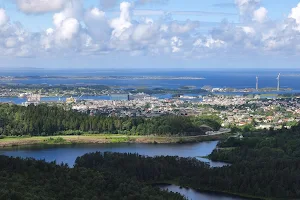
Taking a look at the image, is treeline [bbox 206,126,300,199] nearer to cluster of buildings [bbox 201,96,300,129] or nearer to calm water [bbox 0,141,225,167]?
calm water [bbox 0,141,225,167]

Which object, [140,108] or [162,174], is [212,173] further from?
[140,108]

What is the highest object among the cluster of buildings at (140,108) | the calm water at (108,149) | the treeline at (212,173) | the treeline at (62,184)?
the treeline at (62,184)

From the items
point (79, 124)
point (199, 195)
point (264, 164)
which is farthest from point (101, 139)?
point (199, 195)

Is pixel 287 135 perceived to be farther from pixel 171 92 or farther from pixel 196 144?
pixel 171 92

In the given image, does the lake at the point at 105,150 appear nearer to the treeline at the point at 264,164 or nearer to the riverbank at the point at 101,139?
the riverbank at the point at 101,139

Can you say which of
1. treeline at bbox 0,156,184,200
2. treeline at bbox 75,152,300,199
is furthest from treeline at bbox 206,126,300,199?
treeline at bbox 0,156,184,200

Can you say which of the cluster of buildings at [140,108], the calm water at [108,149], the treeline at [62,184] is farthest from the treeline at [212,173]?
the cluster of buildings at [140,108]

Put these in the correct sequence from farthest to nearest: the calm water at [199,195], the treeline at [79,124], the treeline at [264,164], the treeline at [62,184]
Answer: the treeline at [79,124] < the treeline at [264,164] < the calm water at [199,195] < the treeline at [62,184]
